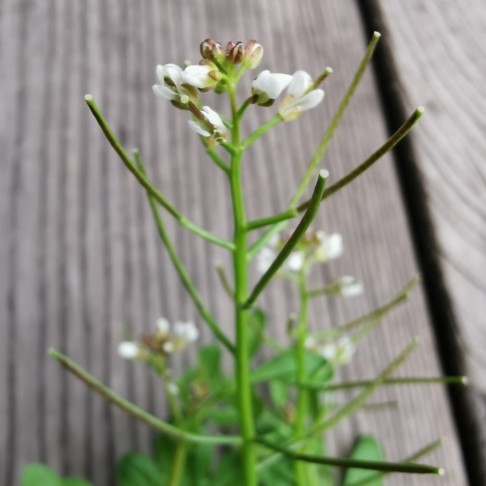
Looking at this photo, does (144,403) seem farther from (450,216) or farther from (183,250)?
(450,216)

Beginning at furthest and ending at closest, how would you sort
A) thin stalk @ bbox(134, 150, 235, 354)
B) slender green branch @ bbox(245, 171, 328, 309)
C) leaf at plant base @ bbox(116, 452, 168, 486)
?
leaf at plant base @ bbox(116, 452, 168, 486), thin stalk @ bbox(134, 150, 235, 354), slender green branch @ bbox(245, 171, 328, 309)

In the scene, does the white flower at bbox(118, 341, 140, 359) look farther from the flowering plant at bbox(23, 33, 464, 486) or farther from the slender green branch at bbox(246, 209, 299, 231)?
the slender green branch at bbox(246, 209, 299, 231)

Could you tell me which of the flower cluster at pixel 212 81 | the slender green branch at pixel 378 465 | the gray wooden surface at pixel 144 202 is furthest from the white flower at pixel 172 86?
the gray wooden surface at pixel 144 202

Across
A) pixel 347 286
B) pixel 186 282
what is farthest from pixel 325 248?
pixel 186 282

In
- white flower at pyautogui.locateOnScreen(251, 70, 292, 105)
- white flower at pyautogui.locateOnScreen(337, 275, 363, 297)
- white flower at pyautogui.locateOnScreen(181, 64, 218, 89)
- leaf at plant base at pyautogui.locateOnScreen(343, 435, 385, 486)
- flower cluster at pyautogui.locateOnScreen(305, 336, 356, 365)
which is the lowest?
leaf at plant base at pyautogui.locateOnScreen(343, 435, 385, 486)

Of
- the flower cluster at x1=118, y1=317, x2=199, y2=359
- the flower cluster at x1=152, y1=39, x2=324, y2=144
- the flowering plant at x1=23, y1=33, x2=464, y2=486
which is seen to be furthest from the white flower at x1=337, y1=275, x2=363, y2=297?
the flower cluster at x1=152, y1=39, x2=324, y2=144
